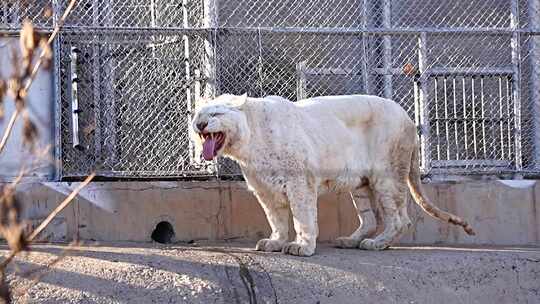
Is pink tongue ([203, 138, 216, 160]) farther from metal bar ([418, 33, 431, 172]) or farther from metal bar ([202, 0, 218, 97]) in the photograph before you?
metal bar ([418, 33, 431, 172])

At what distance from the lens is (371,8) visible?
30.1 ft

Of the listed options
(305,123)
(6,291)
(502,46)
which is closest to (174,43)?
(305,123)

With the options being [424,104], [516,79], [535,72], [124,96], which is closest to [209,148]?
[124,96]

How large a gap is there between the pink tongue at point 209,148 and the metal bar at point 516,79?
310cm

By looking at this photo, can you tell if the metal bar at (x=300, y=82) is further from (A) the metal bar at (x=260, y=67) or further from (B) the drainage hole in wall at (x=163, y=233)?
(B) the drainage hole in wall at (x=163, y=233)

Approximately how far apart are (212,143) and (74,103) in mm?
1722

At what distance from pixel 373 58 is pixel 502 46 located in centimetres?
126

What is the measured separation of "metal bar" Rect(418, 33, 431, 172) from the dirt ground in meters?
1.37

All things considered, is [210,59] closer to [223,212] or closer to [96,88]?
[96,88]

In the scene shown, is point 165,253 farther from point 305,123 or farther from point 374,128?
point 374,128

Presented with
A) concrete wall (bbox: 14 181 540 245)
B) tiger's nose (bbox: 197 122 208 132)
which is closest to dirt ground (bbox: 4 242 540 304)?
concrete wall (bbox: 14 181 540 245)

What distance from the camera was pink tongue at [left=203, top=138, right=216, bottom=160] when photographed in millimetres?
6629

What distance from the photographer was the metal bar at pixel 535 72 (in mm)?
8531

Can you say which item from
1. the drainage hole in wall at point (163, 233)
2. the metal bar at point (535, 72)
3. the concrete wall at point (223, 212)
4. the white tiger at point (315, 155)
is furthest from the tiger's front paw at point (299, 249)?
the metal bar at point (535, 72)
